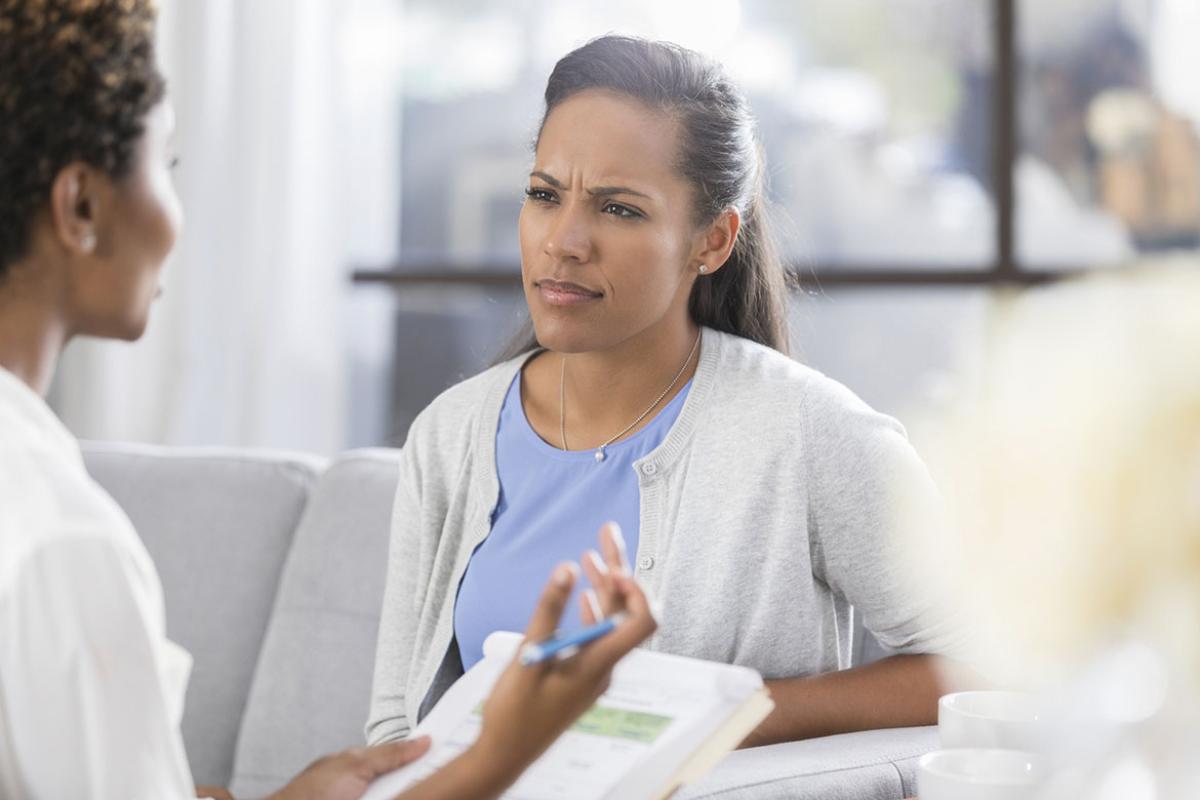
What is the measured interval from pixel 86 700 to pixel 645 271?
39.7 inches

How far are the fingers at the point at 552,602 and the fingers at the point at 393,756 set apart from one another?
1.11 feet

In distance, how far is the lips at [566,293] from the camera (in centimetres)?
168

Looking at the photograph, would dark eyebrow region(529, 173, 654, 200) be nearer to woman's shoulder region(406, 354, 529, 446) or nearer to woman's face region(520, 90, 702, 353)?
woman's face region(520, 90, 702, 353)

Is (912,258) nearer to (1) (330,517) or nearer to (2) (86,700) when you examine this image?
(1) (330,517)

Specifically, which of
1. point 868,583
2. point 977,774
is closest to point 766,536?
point 868,583

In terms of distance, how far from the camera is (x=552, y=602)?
920 millimetres

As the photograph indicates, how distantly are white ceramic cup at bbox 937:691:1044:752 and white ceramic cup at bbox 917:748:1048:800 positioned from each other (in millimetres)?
60

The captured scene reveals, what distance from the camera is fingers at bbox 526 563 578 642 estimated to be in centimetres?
91

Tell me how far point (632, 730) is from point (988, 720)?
280 millimetres

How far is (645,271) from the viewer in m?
1.71

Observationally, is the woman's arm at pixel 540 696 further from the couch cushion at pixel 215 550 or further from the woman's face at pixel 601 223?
the couch cushion at pixel 215 550

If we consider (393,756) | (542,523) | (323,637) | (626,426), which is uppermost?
(626,426)

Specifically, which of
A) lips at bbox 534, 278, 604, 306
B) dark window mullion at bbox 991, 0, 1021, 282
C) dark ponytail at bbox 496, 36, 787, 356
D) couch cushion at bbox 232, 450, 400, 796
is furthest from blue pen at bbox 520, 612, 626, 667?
dark window mullion at bbox 991, 0, 1021, 282

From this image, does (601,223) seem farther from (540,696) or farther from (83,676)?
(83,676)
